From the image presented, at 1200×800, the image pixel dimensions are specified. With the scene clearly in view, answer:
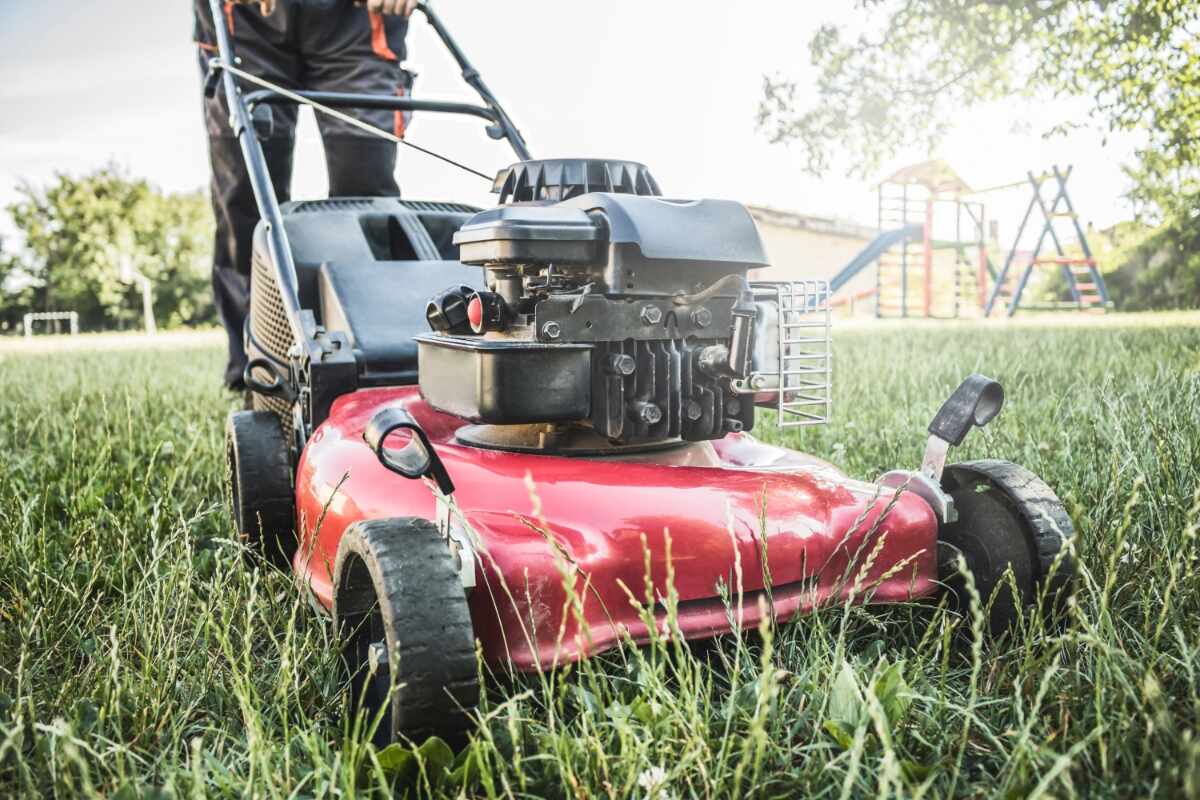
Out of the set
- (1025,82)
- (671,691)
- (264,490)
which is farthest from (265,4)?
(1025,82)

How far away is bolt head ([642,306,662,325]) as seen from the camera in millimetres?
1550

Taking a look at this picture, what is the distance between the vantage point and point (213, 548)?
2160 mm

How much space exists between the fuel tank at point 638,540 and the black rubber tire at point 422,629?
10cm

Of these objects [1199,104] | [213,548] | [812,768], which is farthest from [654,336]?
[1199,104]

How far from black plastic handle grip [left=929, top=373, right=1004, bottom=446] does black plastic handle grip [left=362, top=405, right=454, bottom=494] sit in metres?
0.79

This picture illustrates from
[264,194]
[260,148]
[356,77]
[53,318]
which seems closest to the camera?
[264,194]

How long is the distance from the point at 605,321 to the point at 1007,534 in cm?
69

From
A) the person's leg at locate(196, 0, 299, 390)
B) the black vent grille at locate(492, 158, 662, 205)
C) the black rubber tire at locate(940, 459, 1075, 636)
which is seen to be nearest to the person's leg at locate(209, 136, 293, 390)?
the person's leg at locate(196, 0, 299, 390)

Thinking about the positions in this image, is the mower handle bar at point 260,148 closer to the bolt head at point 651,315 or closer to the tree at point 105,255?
the bolt head at point 651,315

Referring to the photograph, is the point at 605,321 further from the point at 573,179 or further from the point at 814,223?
the point at 814,223

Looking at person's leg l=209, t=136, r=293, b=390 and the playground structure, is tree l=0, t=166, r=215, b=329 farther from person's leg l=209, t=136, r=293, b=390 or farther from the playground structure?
person's leg l=209, t=136, r=293, b=390

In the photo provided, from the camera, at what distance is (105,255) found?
31.2 meters

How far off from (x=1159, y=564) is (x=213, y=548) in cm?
182

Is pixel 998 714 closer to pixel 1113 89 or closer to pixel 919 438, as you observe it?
pixel 919 438
